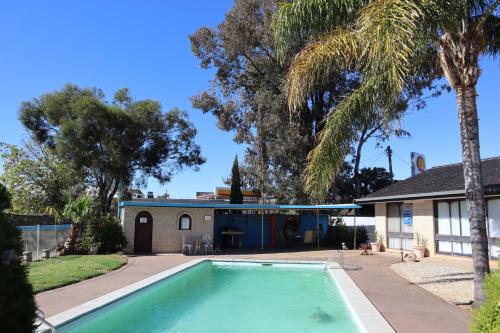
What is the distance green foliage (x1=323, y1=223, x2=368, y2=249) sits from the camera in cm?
2609

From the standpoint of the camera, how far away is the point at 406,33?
261 inches

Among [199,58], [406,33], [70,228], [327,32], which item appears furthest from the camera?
[199,58]

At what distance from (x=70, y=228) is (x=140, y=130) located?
11.7 meters

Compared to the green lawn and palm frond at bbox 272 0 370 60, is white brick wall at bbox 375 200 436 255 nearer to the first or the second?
palm frond at bbox 272 0 370 60

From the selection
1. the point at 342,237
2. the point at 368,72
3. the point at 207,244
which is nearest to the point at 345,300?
the point at 368,72

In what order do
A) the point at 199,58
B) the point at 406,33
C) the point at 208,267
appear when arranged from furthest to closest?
1. the point at 199,58
2. the point at 208,267
3. the point at 406,33

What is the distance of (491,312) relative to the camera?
413cm

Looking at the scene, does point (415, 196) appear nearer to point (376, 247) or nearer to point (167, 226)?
point (376, 247)

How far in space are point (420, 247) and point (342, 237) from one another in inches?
318

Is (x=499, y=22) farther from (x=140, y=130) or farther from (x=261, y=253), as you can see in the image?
(x=140, y=130)

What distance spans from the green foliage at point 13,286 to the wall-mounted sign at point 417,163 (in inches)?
1152

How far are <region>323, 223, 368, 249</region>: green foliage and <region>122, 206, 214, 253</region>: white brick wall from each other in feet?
27.8

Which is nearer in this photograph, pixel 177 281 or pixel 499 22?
pixel 499 22

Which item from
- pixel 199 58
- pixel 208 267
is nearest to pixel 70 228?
pixel 208 267
